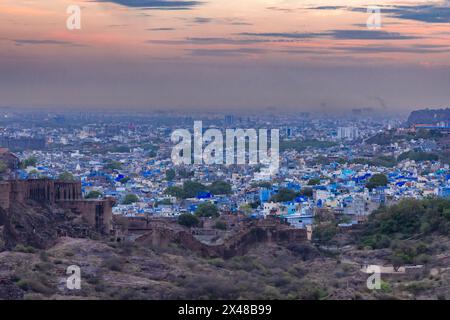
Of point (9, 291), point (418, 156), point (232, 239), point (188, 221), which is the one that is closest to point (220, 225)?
point (188, 221)

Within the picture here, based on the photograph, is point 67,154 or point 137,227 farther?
point 67,154

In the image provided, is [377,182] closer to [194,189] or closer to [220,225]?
[194,189]

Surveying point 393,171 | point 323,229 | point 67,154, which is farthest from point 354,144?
point 323,229

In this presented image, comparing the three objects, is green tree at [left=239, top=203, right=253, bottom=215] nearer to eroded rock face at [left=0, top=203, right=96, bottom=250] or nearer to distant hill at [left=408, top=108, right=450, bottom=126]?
eroded rock face at [left=0, top=203, right=96, bottom=250]

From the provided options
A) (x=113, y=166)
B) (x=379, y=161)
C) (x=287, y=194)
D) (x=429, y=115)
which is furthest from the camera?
(x=429, y=115)

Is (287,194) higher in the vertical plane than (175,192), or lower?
higher

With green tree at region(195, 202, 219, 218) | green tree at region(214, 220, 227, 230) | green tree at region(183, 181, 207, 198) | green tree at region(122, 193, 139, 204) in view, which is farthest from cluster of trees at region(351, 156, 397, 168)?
green tree at region(214, 220, 227, 230)
